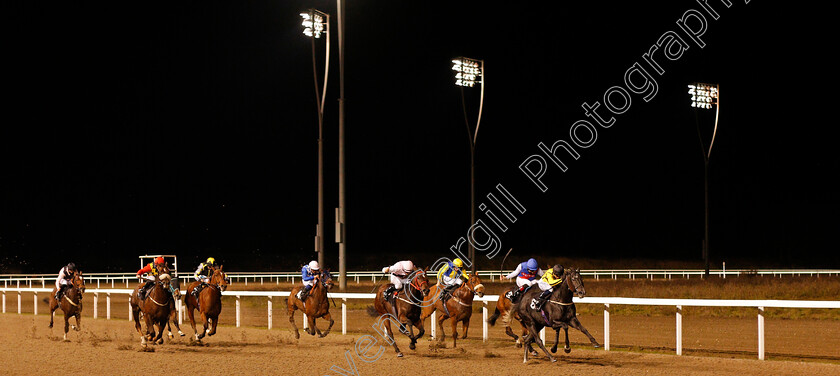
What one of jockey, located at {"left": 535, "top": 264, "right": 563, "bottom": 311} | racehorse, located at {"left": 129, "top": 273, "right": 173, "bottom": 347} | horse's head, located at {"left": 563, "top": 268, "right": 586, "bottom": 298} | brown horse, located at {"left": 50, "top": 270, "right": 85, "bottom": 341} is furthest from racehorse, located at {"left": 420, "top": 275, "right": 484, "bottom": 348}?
brown horse, located at {"left": 50, "top": 270, "right": 85, "bottom": 341}

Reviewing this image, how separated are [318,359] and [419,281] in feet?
6.50

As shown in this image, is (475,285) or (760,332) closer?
(760,332)

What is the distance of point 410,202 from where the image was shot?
76.2 meters

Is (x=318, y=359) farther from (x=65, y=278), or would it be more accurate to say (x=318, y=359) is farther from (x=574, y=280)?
(x=65, y=278)

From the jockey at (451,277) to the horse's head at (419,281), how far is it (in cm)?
36

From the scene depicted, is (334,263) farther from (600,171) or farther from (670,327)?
(670,327)

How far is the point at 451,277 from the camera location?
12414mm


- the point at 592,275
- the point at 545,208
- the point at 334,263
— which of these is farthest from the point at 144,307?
the point at 545,208

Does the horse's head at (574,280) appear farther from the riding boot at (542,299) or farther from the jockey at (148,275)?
the jockey at (148,275)

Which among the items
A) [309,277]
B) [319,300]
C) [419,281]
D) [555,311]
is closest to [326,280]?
[319,300]

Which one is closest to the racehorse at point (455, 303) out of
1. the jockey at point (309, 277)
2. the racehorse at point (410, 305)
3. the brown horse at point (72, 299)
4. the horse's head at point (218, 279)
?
the racehorse at point (410, 305)

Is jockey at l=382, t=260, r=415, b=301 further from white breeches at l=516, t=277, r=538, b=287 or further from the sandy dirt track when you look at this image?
white breeches at l=516, t=277, r=538, b=287

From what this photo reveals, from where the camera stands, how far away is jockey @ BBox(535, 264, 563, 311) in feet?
34.0

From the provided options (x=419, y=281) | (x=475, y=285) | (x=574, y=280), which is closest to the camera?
(x=574, y=280)
